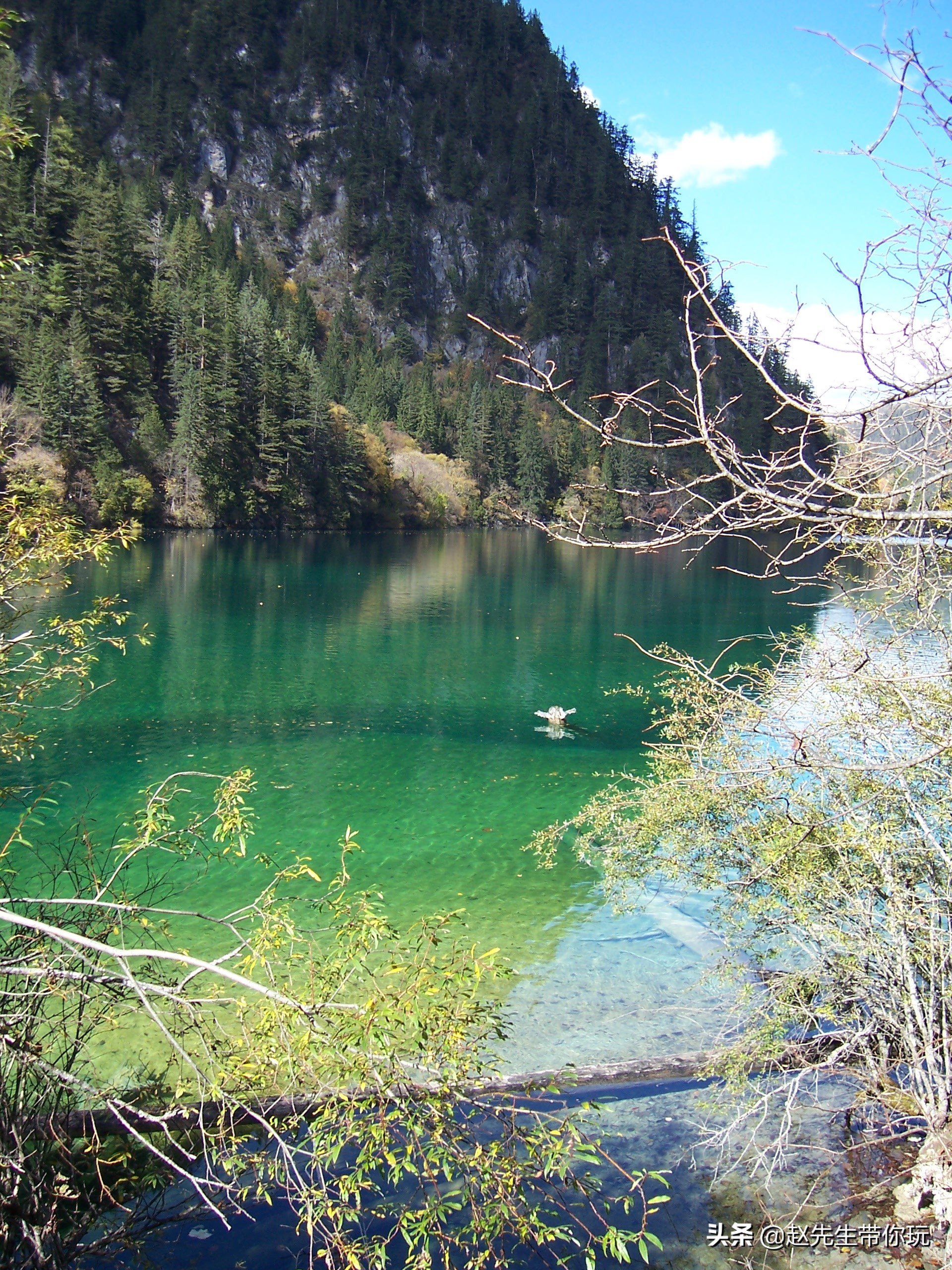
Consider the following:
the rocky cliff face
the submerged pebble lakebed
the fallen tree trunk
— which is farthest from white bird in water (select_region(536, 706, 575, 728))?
the rocky cliff face

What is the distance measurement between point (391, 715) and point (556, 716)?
3.77 metres

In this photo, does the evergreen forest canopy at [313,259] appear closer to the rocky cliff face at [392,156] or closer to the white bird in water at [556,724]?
the rocky cliff face at [392,156]

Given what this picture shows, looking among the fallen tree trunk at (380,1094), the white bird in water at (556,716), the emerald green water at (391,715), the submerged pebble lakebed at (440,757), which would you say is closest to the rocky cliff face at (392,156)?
the emerald green water at (391,715)

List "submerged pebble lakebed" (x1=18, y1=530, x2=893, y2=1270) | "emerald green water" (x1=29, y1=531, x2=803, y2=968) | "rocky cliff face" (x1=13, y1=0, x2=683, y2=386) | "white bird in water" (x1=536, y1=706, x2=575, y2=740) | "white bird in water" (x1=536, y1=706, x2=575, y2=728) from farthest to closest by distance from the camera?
"rocky cliff face" (x1=13, y1=0, x2=683, y2=386) → "white bird in water" (x1=536, y1=706, x2=575, y2=728) → "white bird in water" (x1=536, y1=706, x2=575, y2=740) → "emerald green water" (x1=29, y1=531, x2=803, y2=968) → "submerged pebble lakebed" (x1=18, y1=530, x2=893, y2=1270)

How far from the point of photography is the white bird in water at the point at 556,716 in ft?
64.6

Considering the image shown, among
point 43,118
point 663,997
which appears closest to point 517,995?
point 663,997

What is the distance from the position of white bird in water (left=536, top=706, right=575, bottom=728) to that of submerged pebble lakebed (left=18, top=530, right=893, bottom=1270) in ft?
1.03

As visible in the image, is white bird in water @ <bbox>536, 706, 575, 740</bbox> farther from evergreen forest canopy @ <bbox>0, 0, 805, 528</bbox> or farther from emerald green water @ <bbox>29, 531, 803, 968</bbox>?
Result: evergreen forest canopy @ <bbox>0, 0, 805, 528</bbox>

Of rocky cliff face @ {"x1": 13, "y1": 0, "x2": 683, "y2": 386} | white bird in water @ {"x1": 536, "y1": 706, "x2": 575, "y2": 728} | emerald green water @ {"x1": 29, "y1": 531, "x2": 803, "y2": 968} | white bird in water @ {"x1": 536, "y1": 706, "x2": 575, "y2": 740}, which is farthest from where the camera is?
rocky cliff face @ {"x1": 13, "y1": 0, "x2": 683, "y2": 386}

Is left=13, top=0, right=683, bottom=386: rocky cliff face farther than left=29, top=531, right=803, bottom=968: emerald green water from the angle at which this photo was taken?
Yes

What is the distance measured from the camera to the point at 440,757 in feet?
57.2

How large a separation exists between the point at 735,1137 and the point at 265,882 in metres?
6.63

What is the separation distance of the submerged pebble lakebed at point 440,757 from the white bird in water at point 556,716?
1.03 feet

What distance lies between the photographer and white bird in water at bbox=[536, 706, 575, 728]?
1969 cm
